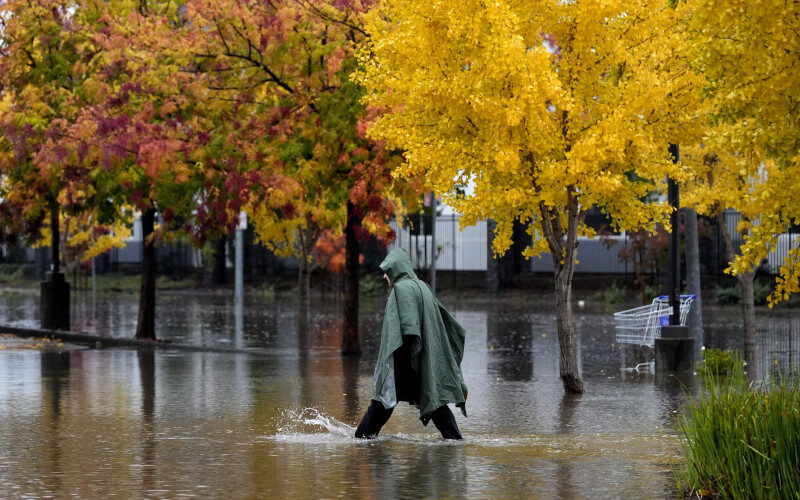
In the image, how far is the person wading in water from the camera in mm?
11625

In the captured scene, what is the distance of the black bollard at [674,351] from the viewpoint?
1895 cm

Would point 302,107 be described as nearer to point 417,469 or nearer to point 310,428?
point 310,428

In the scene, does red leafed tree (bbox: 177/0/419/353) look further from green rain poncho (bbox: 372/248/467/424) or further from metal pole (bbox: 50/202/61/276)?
green rain poncho (bbox: 372/248/467/424)

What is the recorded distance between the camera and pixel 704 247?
43.8 metres

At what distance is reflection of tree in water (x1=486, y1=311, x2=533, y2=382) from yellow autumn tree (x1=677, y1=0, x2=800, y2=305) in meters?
8.15

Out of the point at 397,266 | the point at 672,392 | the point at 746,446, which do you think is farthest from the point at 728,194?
the point at 746,446

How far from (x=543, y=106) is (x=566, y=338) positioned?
10.8 ft

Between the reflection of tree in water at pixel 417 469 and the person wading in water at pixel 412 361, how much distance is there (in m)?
0.28

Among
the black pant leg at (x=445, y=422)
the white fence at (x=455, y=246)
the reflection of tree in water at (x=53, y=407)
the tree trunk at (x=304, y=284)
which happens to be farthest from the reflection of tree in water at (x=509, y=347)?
the white fence at (x=455, y=246)

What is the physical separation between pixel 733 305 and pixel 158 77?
22.5 metres

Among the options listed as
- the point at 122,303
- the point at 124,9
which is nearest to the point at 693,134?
the point at 124,9

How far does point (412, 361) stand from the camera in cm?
1180

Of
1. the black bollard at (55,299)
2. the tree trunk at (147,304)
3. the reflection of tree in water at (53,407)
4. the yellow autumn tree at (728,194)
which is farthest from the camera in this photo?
the black bollard at (55,299)

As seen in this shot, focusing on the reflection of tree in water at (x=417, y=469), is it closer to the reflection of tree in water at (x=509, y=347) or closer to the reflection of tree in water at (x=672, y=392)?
the reflection of tree in water at (x=672, y=392)
